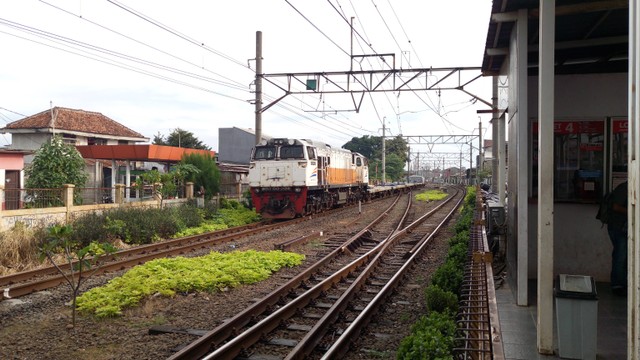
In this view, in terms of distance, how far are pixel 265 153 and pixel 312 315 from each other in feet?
46.0

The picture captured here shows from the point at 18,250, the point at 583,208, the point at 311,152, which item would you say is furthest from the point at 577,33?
the point at 311,152

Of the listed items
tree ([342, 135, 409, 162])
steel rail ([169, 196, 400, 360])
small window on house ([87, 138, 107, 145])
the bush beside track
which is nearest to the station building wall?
the bush beside track

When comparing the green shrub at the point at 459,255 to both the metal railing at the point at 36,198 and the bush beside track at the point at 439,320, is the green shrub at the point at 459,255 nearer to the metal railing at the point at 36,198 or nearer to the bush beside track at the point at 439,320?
the bush beside track at the point at 439,320

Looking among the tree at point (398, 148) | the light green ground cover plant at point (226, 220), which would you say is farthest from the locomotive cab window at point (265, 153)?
the tree at point (398, 148)

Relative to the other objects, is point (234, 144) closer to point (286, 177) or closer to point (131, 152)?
point (131, 152)

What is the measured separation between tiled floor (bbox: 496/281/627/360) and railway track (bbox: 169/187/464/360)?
1890mm

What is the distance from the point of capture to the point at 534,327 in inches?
197

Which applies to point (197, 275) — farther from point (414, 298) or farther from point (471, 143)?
point (471, 143)

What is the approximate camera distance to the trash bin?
13.4ft

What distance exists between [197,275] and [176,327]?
2.42 m

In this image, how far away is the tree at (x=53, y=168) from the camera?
1902cm

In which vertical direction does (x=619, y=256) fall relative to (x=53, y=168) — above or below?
below

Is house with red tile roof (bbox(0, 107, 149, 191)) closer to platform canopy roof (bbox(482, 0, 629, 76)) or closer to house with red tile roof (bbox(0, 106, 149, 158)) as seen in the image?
house with red tile roof (bbox(0, 106, 149, 158))

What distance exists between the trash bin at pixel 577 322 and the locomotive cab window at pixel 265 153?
17.0m
